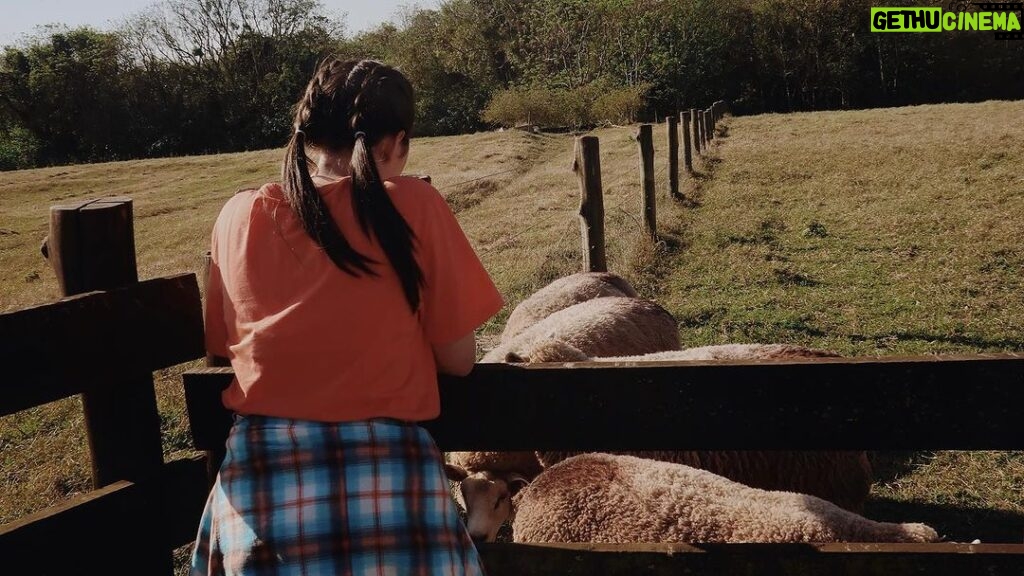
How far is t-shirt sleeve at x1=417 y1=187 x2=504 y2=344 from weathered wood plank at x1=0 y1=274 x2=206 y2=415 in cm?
73

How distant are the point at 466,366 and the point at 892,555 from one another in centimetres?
112

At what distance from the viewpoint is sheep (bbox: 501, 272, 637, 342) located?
655cm

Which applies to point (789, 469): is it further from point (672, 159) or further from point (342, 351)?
point (672, 159)

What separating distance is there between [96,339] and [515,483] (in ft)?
7.42

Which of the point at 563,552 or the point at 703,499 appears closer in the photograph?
the point at 563,552

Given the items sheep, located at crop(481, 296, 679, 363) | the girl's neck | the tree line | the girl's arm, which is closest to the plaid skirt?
the girl's arm

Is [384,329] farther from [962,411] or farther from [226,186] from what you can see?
[226,186]

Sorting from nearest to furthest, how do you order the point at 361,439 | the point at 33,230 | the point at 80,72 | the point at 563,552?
the point at 361,439
the point at 563,552
the point at 33,230
the point at 80,72

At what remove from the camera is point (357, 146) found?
5.86 feet

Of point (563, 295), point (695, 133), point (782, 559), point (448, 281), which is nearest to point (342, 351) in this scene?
point (448, 281)

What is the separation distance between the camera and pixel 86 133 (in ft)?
137

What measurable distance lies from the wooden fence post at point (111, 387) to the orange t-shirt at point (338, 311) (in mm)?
359

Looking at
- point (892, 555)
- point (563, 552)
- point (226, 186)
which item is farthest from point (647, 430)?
point (226, 186)

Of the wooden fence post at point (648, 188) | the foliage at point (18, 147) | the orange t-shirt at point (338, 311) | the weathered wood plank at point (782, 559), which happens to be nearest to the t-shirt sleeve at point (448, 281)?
the orange t-shirt at point (338, 311)
